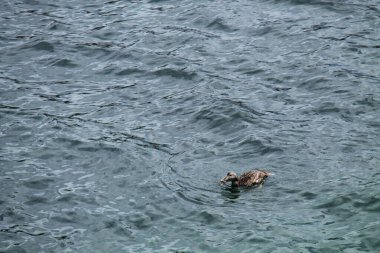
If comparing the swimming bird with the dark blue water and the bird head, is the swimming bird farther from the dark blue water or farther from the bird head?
the dark blue water

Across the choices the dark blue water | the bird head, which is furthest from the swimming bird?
the dark blue water

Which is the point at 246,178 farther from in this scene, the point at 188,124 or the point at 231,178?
the point at 188,124

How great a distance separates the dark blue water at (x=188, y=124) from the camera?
10969mm

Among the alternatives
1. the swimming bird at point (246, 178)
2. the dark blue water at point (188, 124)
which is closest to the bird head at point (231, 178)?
the swimming bird at point (246, 178)

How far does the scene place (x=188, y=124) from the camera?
14.1 m

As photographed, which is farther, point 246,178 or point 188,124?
point 188,124

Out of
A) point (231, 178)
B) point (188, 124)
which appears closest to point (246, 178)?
point (231, 178)

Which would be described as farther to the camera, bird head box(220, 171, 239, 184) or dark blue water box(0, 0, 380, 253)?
bird head box(220, 171, 239, 184)

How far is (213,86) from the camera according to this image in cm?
1534

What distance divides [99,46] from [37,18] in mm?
2471

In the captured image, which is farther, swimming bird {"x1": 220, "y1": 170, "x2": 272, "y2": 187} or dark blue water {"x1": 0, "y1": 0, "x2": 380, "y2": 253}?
swimming bird {"x1": 220, "y1": 170, "x2": 272, "y2": 187}

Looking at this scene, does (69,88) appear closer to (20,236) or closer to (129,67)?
(129,67)

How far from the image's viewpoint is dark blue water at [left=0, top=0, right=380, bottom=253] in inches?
432

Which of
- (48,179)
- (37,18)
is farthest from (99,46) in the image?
(48,179)
